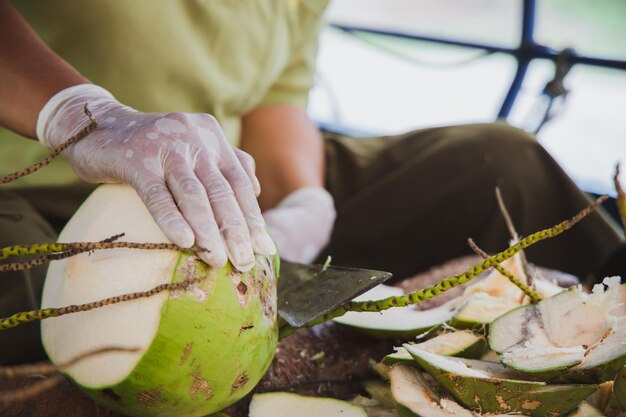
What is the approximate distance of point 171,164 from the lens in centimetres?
96

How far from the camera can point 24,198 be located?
154cm

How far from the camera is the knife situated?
3.17ft

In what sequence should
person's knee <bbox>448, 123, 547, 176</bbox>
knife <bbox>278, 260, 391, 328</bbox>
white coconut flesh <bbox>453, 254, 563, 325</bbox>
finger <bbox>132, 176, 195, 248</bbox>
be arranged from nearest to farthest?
finger <bbox>132, 176, 195, 248</bbox>
knife <bbox>278, 260, 391, 328</bbox>
white coconut flesh <bbox>453, 254, 563, 325</bbox>
person's knee <bbox>448, 123, 547, 176</bbox>

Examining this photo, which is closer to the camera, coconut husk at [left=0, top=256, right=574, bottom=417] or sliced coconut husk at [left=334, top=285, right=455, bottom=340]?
coconut husk at [left=0, top=256, right=574, bottom=417]

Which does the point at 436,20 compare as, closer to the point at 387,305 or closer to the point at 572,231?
the point at 572,231

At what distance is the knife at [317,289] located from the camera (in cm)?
97

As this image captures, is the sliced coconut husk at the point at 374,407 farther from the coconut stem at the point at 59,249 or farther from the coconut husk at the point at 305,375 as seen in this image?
the coconut stem at the point at 59,249

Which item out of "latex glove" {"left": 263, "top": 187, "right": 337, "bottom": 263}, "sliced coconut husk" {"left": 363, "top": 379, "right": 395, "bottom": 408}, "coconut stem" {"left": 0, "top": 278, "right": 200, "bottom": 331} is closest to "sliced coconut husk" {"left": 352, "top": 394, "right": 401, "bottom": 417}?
"sliced coconut husk" {"left": 363, "top": 379, "right": 395, "bottom": 408}

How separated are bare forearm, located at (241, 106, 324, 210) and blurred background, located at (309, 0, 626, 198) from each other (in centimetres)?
100

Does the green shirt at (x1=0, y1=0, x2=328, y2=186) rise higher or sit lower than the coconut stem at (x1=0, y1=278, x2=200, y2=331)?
lower

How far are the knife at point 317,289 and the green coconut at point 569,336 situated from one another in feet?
0.68

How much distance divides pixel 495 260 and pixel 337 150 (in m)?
1.31

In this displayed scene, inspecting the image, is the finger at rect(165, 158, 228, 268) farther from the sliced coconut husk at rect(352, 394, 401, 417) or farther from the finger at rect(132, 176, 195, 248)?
the sliced coconut husk at rect(352, 394, 401, 417)

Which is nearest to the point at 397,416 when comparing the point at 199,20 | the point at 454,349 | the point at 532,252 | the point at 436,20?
the point at 454,349
